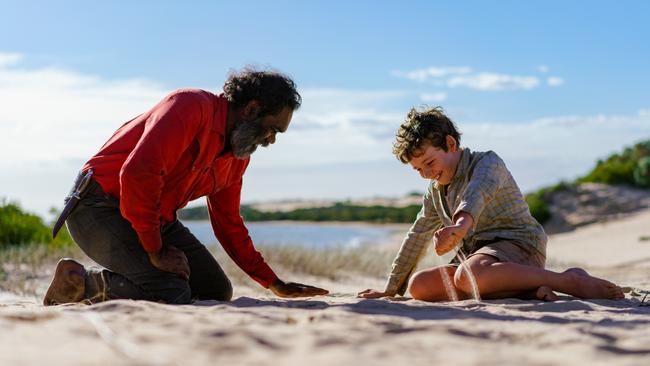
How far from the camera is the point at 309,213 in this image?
27984mm

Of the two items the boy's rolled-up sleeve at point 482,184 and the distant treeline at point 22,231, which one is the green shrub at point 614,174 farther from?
the boy's rolled-up sleeve at point 482,184

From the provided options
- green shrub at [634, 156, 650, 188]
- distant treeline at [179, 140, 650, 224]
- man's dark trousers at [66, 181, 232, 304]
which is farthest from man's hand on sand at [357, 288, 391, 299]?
green shrub at [634, 156, 650, 188]

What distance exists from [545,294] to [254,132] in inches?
70.8

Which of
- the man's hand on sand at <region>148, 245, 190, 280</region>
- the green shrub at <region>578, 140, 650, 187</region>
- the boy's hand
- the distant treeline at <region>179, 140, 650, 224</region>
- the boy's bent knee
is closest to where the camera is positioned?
the boy's hand

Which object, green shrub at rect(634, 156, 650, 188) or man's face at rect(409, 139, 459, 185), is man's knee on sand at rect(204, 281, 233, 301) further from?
green shrub at rect(634, 156, 650, 188)

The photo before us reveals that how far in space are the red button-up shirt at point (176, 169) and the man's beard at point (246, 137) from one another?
0.09 metres

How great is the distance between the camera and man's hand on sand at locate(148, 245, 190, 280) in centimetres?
405

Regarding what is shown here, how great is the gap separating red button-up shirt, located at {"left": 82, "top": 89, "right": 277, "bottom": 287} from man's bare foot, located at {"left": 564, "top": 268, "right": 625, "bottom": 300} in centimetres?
182

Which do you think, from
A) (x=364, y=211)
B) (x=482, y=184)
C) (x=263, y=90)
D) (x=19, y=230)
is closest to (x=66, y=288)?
(x=263, y=90)

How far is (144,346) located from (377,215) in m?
26.8

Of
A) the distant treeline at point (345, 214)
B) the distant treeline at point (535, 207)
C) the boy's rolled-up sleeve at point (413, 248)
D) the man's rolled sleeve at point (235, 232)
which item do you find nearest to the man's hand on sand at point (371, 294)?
the boy's rolled-up sleeve at point (413, 248)

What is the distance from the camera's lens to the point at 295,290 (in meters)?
4.61

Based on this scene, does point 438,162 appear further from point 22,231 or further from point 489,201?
point 22,231

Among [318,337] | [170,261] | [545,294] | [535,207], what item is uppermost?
[535,207]
